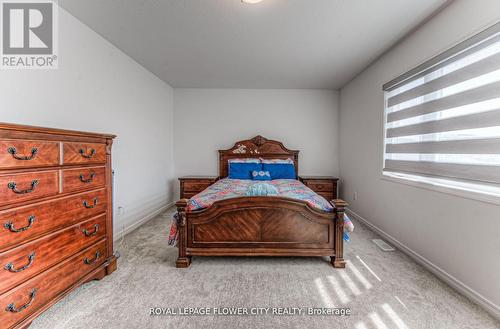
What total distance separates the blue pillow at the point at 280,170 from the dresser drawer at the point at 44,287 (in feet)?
9.46

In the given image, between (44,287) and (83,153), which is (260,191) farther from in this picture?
(44,287)

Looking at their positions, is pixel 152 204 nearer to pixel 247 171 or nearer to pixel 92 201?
pixel 247 171

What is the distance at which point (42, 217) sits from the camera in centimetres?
144

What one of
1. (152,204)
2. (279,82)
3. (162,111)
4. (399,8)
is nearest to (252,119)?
(279,82)

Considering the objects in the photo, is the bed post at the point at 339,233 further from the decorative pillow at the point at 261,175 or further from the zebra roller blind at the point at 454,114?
the decorative pillow at the point at 261,175

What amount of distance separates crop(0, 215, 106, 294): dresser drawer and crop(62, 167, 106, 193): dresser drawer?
0.29 meters

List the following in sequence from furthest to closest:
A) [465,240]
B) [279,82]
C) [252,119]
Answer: [252,119] < [279,82] < [465,240]

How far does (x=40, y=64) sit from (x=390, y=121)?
382 centimetres

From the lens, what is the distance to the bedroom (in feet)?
5.03

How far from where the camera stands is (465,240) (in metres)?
1.84

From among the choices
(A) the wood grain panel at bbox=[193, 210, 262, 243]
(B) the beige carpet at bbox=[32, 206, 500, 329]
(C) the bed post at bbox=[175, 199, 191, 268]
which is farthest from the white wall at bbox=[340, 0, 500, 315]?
(C) the bed post at bbox=[175, 199, 191, 268]

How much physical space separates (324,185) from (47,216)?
12.8 feet

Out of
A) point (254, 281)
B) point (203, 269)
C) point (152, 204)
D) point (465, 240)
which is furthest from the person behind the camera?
point (152, 204)

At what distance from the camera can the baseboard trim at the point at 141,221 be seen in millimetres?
2943
